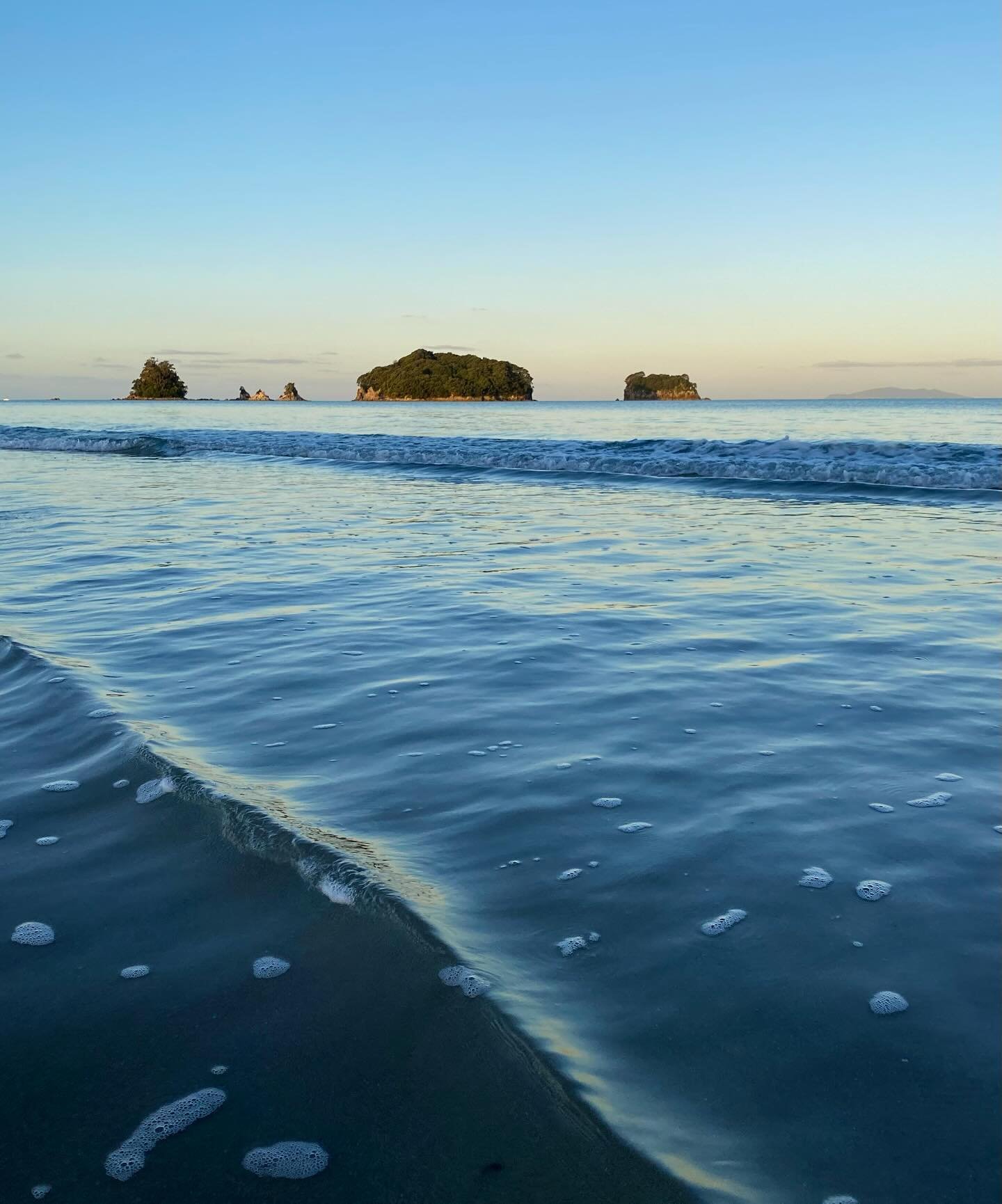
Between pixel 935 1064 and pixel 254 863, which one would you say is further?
pixel 254 863

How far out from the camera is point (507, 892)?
2766 mm

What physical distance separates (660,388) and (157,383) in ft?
275

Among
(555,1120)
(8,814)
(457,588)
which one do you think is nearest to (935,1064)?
(555,1120)

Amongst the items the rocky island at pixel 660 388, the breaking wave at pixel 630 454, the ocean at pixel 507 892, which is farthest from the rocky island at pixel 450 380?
the ocean at pixel 507 892

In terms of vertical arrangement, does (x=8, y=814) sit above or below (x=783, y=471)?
below

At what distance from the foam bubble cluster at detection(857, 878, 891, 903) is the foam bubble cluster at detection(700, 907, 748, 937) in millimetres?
393

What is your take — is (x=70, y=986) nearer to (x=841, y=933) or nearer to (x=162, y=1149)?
(x=162, y=1149)

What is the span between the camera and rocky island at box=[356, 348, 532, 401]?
477ft

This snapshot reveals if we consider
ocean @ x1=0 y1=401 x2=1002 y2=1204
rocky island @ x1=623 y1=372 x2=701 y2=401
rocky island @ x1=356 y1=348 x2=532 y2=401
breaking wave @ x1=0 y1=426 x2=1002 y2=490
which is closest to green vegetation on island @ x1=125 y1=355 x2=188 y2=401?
rocky island @ x1=356 y1=348 x2=532 y2=401

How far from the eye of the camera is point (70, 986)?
2.35m

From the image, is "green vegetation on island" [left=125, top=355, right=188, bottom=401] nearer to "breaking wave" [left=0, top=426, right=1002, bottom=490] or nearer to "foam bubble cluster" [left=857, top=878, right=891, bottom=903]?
"breaking wave" [left=0, top=426, right=1002, bottom=490]

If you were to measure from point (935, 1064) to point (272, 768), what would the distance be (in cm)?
252

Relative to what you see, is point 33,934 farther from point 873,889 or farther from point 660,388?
point 660,388

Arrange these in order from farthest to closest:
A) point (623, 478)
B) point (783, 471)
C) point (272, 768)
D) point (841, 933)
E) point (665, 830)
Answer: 1. point (623, 478)
2. point (783, 471)
3. point (272, 768)
4. point (665, 830)
5. point (841, 933)
